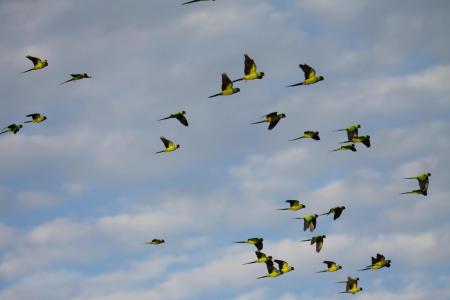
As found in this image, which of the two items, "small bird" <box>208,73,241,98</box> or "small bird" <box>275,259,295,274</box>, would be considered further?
"small bird" <box>275,259,295,274</box>

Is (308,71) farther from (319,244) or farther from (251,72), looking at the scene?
(319,244)

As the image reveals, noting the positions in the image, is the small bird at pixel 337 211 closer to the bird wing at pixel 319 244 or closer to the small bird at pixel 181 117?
the bird wing at pixel 319 244

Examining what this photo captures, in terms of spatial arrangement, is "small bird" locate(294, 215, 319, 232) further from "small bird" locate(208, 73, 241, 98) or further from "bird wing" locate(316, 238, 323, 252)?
"small bird" locate(208, 73, 241, 98)

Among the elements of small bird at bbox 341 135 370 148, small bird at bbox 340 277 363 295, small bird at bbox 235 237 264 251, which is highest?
small bird at bbox 341 135 370 148

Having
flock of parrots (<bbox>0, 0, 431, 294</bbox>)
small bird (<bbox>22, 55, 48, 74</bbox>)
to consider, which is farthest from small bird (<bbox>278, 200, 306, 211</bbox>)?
small bird (<bbox>22, 55, 48, 74</bbox>)

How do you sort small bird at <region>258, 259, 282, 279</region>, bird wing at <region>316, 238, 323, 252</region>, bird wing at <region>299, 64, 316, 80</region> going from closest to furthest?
bird wing at <region>299, 64, 316, 80</region>, bird wing at <region>316, 238, 323, 252</region>, small bird at <region>258, 259, 282, 279</region>

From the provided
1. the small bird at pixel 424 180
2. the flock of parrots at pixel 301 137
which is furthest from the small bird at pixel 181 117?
the small bird at pixel 424 180

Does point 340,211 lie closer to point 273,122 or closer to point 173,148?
point 273,122

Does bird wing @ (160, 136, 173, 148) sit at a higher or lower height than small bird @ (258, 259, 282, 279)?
higher

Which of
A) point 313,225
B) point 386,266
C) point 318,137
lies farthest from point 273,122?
point 386,266

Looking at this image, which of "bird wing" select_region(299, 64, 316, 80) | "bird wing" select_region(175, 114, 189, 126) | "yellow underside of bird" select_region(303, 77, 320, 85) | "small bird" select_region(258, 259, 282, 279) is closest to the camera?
"yellow underside of bird" select_region(303, 77, 320, 85)

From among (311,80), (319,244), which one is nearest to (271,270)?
(319,244)

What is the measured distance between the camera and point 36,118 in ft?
374

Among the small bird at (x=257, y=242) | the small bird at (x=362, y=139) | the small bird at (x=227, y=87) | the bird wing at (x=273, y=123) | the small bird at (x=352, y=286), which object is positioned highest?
the small bird at (x=227, y=87)
